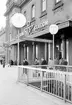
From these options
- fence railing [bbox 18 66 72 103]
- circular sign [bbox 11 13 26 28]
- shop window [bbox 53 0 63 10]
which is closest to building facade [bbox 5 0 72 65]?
shop window [bbox 53 0 63 10]

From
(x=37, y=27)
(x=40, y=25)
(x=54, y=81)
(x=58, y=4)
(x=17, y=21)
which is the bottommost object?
(x=54, y=81)

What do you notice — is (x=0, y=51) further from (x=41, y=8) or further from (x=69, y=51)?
(x=69, y=51)

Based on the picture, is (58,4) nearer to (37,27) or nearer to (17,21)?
(37,27)

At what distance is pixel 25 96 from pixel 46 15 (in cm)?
1389

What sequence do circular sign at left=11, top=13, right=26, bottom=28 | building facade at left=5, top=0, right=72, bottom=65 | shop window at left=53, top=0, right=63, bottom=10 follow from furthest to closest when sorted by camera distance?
shop window at left=53, top=0, right=63, bottom=10, building facade at left=5, top=0, right=72, bottom=65, circular sign at left=11, top=13, right=26, bottom=28

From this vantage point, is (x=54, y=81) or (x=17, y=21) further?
(x=17, y=21)

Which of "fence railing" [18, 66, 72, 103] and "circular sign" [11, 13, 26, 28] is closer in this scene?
"fence railing" [18, 66, 72, 103]

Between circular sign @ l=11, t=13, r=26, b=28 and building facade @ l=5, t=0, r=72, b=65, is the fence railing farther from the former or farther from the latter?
building facade @ l=5, t=0, r=72, b=65

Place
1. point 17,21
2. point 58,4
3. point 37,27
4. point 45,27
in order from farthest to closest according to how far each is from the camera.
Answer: point 37,27 → point 45,27 → point 58,4 → point 17,21

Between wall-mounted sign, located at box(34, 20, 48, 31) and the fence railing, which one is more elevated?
wall-mounted sign, located at box(34, 20, 48, 31)

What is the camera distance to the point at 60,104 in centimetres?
479

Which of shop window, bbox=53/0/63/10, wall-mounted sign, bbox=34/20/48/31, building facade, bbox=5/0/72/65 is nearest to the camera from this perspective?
building facade, bbox=5/0/72/65

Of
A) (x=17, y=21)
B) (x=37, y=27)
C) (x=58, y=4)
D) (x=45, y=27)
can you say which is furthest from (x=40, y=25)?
(x=17, y=21)

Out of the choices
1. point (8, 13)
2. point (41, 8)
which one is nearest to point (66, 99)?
point (41, 8)
